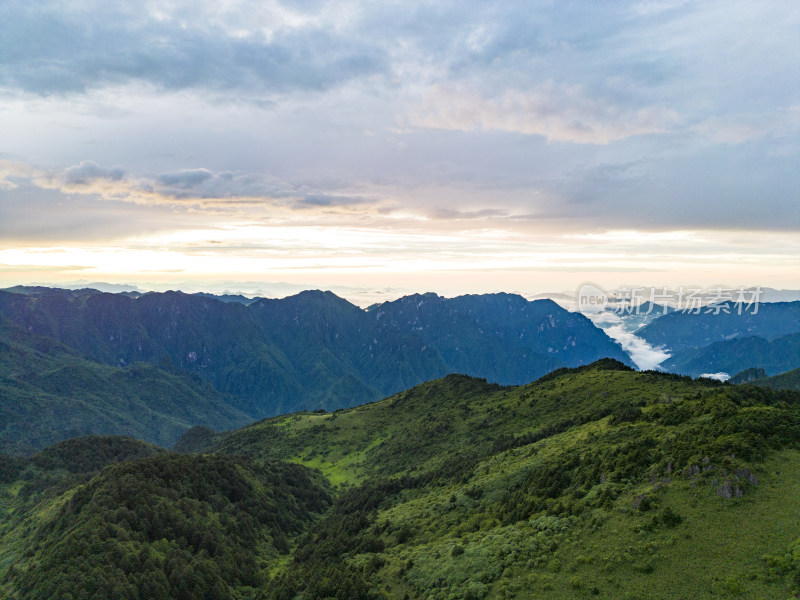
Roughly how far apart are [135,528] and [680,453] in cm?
10894

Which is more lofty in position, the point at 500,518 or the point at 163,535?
the point at 500,518

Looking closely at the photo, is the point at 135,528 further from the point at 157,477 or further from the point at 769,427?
the point at 769,427

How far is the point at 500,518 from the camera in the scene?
7688 cm

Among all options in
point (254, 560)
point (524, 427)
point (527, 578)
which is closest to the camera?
point (527, 578)

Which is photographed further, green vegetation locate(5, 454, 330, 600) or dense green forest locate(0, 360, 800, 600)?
green vegetation locate(5, 454, 330, 600)

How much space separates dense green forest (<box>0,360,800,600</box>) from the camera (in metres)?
50.0

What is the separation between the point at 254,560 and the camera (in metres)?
111

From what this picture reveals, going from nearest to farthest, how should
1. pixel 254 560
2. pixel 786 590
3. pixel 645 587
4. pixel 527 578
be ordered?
1. pixel 786 590
2. pixel 645 587
3. pixel 527 578
4. pixel 254 560

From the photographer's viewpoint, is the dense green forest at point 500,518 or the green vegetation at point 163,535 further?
the green vegetation at point 163,535

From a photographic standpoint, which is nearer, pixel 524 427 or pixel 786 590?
pixel 786 590

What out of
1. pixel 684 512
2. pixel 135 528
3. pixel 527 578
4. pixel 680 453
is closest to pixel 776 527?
pixel 684 512

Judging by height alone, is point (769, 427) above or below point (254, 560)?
above

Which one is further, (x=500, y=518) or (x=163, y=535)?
(x=163, y=535)

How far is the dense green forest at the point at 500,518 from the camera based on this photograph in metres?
50.0
